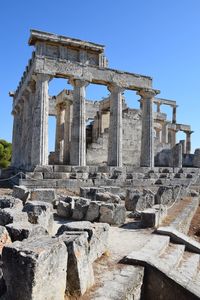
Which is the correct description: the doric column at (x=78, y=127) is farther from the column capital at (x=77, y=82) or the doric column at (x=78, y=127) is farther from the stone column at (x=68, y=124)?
the stone column at (x=68, y=124)

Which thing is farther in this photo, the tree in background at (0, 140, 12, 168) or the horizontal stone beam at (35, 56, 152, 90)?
the tree in background at (0, 140, 12, 168)

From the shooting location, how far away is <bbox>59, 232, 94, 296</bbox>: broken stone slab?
13.6 feet

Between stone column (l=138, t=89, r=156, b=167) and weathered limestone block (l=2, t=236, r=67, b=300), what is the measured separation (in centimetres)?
1974

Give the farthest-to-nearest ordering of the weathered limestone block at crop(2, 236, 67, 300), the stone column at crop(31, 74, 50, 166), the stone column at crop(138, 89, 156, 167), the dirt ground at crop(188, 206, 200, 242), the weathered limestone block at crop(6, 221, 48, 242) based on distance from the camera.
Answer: the stone column at crop(138, 89, 156, 167)
the stone column at crop(31, 74, 50, 166)
the dirt ground at crop(188, 206, 200, 242)
the weathered limestone block at crop(6, 221, 48, 242)
the weathered limestone block at crop(2, 236, 67, 300)

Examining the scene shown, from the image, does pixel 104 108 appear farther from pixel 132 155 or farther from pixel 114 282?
pixel 114 282

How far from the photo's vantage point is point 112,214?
9.02m

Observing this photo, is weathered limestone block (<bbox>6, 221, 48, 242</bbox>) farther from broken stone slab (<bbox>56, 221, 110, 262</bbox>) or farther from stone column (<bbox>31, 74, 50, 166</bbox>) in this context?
stone column (<bbox>31, 74, 50, 166</bbox>)

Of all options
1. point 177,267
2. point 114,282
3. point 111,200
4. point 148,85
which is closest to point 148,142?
point 148,85

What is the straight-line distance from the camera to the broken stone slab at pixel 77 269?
13.6 feet

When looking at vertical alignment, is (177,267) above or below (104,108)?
below

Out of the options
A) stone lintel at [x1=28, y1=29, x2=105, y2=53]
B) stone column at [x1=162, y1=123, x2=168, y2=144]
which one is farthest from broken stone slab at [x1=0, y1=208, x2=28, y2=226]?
stone column at [x1=162, y1=123, x2=168, y2=144]

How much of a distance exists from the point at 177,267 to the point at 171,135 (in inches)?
1577

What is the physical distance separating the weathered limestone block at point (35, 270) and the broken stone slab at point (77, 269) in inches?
10.8

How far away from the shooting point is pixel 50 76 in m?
19.9
